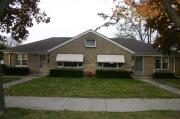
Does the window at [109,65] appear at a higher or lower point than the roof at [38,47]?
lower

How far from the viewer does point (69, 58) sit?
156ft

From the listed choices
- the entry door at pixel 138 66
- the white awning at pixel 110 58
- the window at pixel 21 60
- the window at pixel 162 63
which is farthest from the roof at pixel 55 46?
the white awning at pixel 110 58

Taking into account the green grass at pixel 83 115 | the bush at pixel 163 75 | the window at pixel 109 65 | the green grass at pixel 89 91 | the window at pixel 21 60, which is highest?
the window at pixel 21 60

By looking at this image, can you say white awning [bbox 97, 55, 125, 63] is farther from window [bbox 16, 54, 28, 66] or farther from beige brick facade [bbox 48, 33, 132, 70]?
window [bbox 16, 54, 28, 66]

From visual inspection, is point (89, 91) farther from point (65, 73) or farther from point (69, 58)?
point (69, 58)

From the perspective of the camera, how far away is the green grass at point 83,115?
14.2m

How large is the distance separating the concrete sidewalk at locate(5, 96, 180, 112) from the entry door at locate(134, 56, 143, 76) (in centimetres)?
2886

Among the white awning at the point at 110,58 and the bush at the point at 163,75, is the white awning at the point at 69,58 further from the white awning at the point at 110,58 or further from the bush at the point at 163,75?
the bush at the point at 163,75

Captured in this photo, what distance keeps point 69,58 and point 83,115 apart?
33.0 meters

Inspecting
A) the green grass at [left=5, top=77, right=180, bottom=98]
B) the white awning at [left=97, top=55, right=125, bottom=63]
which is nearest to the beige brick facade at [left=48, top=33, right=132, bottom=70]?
the white awning at [left=97, top=55, right=125, bottom=63]

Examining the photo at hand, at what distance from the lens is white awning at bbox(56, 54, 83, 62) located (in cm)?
4716

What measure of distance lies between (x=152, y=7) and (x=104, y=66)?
96.1 feet

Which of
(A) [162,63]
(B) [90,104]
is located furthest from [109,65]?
(B) [90,104]

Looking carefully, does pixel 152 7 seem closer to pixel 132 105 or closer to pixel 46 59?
pixel 132 105
